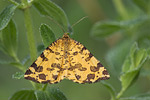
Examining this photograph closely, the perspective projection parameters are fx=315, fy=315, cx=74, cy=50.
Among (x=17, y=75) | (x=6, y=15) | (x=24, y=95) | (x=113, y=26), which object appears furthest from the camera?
(x=113, y=26)

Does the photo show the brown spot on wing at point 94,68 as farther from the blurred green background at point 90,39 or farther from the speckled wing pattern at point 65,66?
the blurred green background at point 90,39

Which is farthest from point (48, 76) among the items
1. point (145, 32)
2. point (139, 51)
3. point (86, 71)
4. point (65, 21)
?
point (145, 32)

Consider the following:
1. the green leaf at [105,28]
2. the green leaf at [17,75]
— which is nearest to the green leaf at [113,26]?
the green leaf at [105,28]

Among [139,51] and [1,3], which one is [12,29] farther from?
[1,3]

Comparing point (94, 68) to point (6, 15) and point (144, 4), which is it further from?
point (144, 4)

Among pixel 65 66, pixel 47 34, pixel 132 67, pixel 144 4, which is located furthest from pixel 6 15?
pixel 144 4
